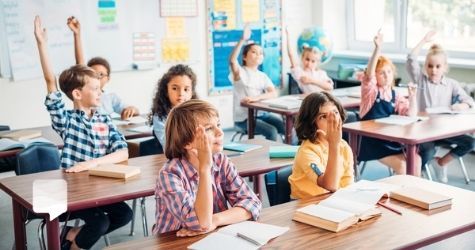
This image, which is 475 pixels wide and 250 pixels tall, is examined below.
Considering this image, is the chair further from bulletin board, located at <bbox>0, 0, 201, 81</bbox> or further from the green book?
bulletin board, located at <bbox>0, 0, 201, 81</bbox>

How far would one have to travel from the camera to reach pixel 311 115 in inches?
111

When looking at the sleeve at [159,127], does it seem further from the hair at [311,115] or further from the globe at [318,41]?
the globe at [318,41]

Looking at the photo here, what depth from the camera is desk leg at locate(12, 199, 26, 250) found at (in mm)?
2928

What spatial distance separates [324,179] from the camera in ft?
8.61

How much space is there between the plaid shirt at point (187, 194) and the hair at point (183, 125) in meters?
0.04

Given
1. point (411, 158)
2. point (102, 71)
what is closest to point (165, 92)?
point (102, 71)

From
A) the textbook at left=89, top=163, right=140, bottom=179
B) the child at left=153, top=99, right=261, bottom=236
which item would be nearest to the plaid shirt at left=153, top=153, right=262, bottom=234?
the child at left=153, top=99, right=261, bottom=236

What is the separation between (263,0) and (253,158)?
4261mm

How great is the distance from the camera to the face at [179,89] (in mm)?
3770

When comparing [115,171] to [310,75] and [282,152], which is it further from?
[310,75]

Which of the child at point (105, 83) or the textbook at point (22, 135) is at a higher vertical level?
the child at point (105, 83)

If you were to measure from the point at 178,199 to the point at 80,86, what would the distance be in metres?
1.41

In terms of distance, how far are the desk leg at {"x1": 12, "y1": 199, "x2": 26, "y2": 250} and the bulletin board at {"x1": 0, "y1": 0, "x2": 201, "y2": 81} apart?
2964 mm

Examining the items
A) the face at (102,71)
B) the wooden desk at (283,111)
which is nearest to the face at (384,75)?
the wooden desk at (283,111)
